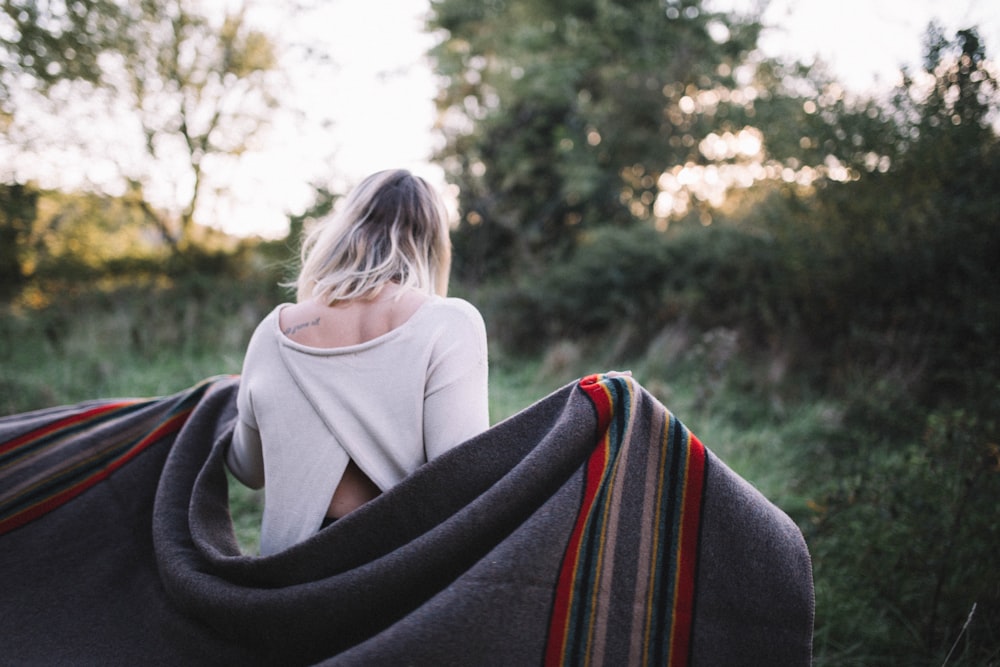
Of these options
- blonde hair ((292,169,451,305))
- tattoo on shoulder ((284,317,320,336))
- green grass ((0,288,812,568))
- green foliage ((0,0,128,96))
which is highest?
green foliage ((0,0,128,96))

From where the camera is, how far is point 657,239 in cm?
862

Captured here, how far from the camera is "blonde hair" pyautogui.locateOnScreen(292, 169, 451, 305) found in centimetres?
168

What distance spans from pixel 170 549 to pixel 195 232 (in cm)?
1126

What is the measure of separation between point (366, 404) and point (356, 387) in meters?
0.05

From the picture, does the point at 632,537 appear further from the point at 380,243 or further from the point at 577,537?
the point at 380,243

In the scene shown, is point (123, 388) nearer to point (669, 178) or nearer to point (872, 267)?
point (872, 267)

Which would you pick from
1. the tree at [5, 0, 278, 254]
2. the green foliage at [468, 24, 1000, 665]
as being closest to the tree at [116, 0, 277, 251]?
the tree at [5, 0, 278, 254]

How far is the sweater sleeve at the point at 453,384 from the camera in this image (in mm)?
1524

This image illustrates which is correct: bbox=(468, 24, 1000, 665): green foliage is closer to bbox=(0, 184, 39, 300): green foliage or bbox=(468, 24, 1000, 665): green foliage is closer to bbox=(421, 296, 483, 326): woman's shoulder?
bbox=(421, 296, 483, 326): woman's shoulder

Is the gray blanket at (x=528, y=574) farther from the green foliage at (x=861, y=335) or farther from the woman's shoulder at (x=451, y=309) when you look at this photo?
the green foliage at (x=861, y=335)

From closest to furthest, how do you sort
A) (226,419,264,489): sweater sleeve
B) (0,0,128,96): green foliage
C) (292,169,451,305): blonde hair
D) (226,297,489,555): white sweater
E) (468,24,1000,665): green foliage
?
(226,297,489,555): white sweater → (292,169,451,305): blonde hair → (226,419,264,489): sweater sleeve → (468,24,1000,665): green foliage → (0,0,128,96): green foliage

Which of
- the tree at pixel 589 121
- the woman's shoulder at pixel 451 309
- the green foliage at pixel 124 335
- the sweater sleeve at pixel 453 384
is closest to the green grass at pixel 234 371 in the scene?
the green foliage at pixel 124 335

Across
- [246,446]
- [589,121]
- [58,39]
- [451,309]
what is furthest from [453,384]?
[589,121]

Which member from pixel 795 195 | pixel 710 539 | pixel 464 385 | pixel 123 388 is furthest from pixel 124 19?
pixel 710 539
